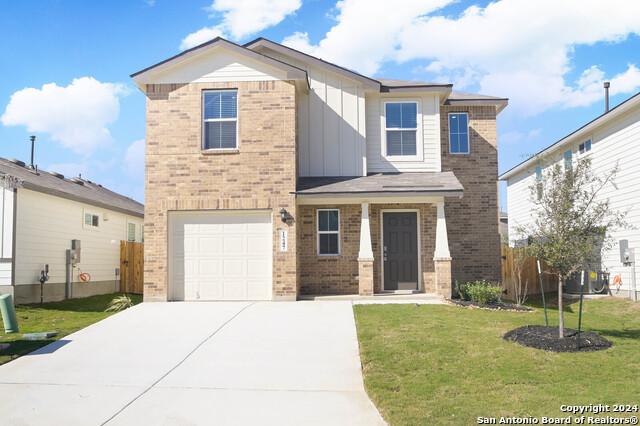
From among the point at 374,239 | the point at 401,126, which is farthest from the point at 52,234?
the point at 401,126

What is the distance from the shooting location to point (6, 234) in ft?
46.1

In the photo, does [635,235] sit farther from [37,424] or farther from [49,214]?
[49,214]

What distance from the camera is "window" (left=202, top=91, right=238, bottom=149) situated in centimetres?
1361

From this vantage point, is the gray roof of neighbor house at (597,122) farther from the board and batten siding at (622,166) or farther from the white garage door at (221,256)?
the white garage door at (221,256)

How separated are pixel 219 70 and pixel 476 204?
8511 mm

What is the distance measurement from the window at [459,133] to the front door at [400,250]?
3.24 meters

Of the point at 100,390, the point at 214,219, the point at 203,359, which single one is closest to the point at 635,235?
the point at 214,219

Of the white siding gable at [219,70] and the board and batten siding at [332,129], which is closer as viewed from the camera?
the white siding gable at [219,70]

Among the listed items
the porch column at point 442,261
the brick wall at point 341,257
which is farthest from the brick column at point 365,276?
the porch column at point 442,261

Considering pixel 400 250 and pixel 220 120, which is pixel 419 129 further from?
pixel 220 120

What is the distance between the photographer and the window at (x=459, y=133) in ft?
55.3

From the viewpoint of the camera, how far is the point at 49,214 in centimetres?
1584

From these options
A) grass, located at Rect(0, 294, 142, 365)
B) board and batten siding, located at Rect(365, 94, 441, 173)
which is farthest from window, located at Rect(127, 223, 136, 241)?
board and batten siding, located at Rect(365, 94, 441, 173)

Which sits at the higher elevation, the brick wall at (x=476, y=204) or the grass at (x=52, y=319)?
the brick wall at (x=476, y=204)
